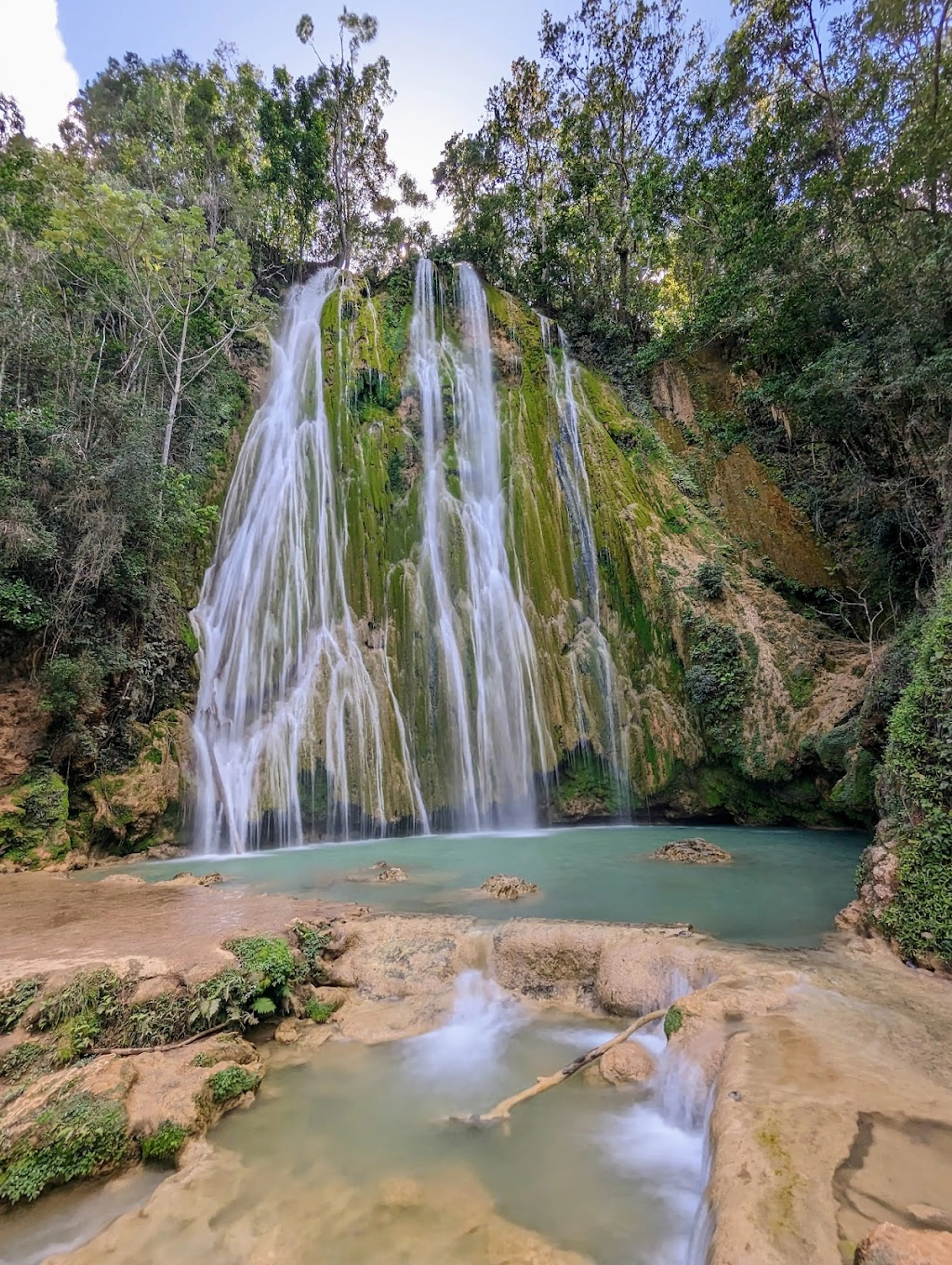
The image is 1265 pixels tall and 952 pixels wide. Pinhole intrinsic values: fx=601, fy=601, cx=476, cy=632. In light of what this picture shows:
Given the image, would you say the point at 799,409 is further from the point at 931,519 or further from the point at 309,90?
the point at 309,90

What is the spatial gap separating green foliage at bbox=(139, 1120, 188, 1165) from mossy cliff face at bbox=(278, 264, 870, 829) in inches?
326

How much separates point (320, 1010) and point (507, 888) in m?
2.77

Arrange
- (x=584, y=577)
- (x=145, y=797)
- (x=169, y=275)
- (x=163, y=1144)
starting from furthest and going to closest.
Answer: (x=169, y=275)
(x=584, y=577)
(x=145, y=797)
(x=163, y=1144)

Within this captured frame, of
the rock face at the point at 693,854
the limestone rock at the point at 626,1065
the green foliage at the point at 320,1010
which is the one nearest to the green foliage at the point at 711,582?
the rock face at the point at 693,854

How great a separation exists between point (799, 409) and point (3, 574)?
15.6 meters

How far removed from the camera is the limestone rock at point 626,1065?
369cm

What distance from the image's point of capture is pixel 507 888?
6930mm

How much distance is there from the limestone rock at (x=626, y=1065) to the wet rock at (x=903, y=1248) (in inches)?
78.4

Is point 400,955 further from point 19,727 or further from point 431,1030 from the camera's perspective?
point 19,727

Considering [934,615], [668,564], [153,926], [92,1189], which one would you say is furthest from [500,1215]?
[668,564]

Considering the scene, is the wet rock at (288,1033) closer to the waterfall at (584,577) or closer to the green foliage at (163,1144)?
the green foliage at (163,1144)

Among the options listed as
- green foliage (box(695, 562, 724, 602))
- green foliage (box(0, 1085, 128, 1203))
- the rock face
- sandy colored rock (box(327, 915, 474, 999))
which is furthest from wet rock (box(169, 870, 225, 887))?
green foliage (box(695, 562, 724, 602))

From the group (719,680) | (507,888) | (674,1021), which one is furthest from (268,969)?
(719,680)

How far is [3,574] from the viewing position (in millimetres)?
9617
